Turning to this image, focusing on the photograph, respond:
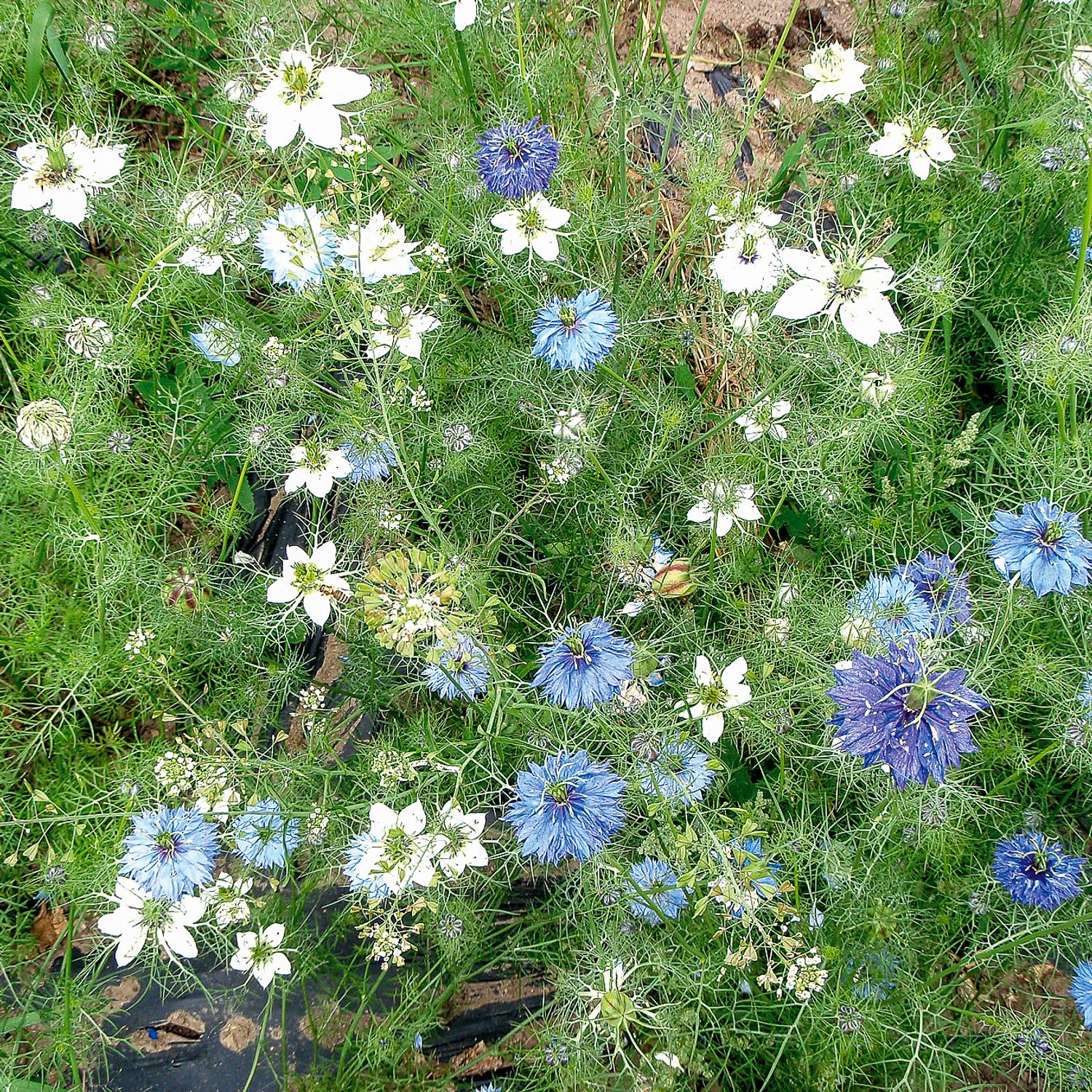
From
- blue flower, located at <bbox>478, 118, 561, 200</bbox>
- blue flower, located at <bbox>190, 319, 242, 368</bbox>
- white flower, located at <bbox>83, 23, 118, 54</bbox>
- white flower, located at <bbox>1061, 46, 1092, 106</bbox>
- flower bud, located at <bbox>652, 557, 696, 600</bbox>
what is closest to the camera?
white flower, located at <bbox>1061, 46, 1092, 106</bbox>

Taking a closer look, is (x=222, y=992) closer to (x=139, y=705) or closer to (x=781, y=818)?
(x=139, y=705)

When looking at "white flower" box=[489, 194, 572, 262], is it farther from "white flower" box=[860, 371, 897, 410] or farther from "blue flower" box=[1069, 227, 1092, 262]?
"blue flower" box=[1069, 227, 1092, 262]

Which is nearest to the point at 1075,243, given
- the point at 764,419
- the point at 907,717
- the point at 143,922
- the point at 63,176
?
the point at 764,419

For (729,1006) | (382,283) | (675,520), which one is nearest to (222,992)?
(729,1006)

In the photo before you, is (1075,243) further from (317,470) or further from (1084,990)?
(317,470)

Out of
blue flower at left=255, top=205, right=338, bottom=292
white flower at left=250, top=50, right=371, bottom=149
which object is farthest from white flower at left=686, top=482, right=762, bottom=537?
white flower at left=250, top=50, right=371, bottom=149
